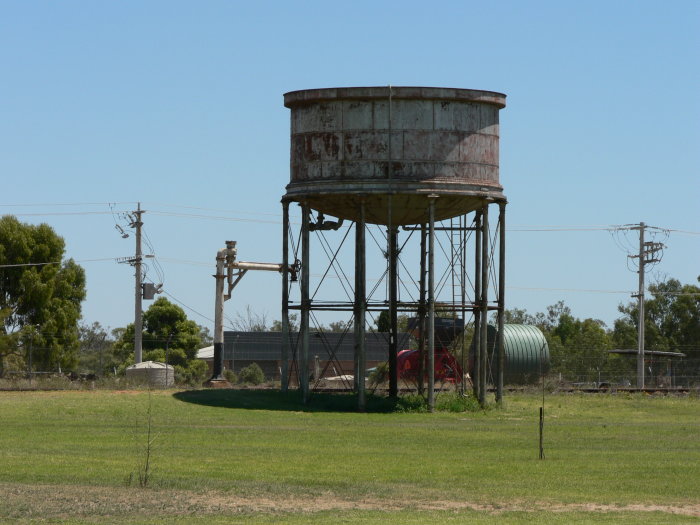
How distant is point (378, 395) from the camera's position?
51.0 metres

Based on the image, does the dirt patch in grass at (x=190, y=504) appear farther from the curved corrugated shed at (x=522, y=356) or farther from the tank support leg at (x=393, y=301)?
the curved corrugated shed at (x=522, y=356)

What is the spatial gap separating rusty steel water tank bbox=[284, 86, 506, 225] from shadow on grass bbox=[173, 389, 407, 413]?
20.9ft

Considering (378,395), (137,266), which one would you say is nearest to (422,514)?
(378,395)

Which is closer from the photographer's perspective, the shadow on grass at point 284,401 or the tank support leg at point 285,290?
the shadow on grass at point 284,401

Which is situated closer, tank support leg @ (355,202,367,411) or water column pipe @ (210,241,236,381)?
tank support leg @ (355,202,367,411)

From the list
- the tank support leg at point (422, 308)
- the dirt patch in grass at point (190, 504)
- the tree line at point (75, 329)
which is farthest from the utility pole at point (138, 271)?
the dirt patch in grass at point (190, 504)

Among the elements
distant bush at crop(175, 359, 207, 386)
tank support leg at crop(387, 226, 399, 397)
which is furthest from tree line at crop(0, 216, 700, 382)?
tank support leg at crop(387, 226, 399, 397)

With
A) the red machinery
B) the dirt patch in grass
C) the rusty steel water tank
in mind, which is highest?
the rusty steel water tank

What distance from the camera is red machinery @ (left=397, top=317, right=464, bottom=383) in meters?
54.8

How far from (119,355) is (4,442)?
63.3 metres

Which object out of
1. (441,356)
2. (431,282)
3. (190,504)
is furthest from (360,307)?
(190,504)

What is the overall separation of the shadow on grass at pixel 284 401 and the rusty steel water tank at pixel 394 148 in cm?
638

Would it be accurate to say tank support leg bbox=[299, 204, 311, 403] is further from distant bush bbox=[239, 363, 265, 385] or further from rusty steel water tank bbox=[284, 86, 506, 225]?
distant bush bbox=[239, 363, 265, 385]

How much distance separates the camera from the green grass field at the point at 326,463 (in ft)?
74.7
